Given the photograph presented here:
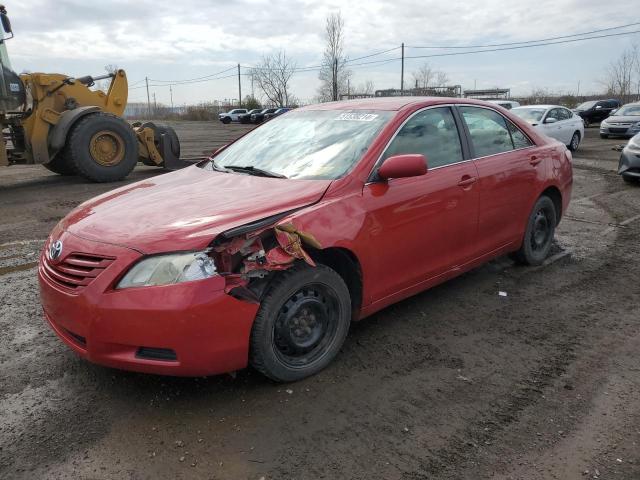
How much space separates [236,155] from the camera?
13.8ft

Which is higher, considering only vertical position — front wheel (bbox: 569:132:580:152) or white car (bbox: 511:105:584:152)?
white car (bbox: 511:105:584:152)

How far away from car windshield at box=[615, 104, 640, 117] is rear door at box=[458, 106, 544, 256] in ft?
62.1

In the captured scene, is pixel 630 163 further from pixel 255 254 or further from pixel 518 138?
pixel 255 254

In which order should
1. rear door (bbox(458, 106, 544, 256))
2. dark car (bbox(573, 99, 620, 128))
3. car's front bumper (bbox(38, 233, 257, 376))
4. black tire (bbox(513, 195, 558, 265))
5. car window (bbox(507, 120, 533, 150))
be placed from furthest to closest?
1. dark car (bbox(573, 99, 620, 128))
2. black tire (bbox(513, 195, 558, 265))
3. car window (bbox(507, 120, 533, 150))
4. rear door (bbox(458, 106, 544, 256))
5. car's front bumper (bbox(38, 233, 257, 376))

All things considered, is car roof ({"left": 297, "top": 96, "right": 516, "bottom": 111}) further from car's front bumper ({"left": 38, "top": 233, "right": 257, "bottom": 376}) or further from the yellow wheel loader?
the yellow wheel loader

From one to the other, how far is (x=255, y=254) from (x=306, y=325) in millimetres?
577

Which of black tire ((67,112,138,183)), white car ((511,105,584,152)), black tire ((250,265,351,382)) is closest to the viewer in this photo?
black tire ((250,265,351,382))

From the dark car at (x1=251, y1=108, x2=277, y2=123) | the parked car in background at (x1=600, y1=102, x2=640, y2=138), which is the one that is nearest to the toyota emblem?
the parked car in background at (x1=600, y1=102, x2=640, y2=138)

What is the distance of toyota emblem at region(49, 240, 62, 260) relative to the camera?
2.98 meters

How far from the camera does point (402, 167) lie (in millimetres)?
3295

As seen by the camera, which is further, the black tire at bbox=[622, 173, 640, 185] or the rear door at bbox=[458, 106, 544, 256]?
the black tire at bbox=[622, 173, 640, 185]

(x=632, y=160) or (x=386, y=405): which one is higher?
(x=632, y=160)

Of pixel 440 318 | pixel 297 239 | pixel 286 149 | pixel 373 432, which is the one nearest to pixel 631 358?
pixel 440 318

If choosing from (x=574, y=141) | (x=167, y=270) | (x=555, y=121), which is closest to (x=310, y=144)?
(x=167, y=270)
